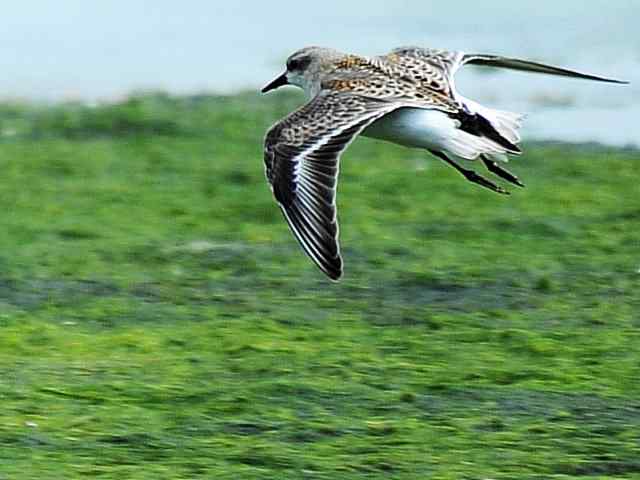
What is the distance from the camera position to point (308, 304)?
25.3ft

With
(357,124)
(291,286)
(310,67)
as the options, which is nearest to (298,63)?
(310,67)

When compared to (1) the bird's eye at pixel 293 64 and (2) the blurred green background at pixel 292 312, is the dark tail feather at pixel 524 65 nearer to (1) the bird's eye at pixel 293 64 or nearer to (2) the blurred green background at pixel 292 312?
(1) the bird's eye at pixel 293 64

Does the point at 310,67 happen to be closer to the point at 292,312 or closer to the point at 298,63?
the point at 298,63

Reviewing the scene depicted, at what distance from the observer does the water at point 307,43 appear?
11.6 m

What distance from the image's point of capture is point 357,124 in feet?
21.5

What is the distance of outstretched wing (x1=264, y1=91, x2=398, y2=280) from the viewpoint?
631 cm

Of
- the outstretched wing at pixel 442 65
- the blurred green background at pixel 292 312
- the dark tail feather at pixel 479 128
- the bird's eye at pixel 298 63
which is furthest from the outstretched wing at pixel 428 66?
the blurred green background at pixel 292 312

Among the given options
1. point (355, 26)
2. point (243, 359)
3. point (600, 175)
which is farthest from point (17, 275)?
point (355, 26)

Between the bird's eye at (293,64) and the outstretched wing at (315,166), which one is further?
the bird's eye at (293,64)

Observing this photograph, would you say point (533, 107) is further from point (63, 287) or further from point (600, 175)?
point (63, 287)

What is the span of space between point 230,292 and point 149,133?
8.93 ft

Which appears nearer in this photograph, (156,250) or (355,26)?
(156,250)

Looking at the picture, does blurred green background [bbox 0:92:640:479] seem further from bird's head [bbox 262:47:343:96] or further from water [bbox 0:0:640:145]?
water [bbox 0:0:640:145]

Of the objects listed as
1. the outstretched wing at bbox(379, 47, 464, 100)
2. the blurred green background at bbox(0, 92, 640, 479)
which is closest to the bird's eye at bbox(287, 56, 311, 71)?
the outstretched wing at bbox(379, 47, 464, 100)
